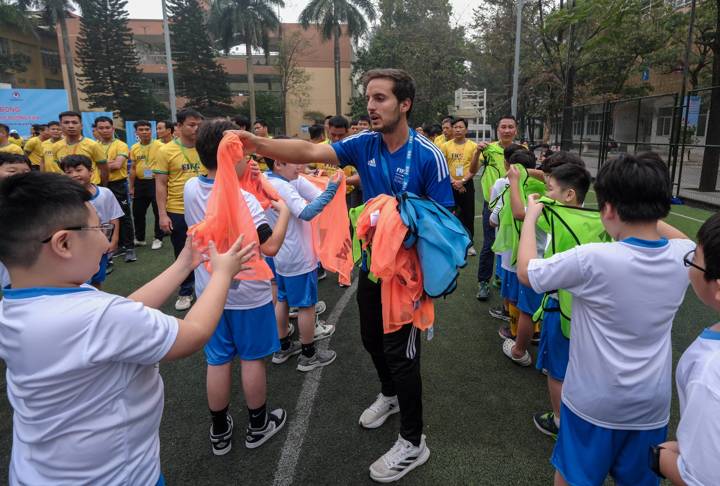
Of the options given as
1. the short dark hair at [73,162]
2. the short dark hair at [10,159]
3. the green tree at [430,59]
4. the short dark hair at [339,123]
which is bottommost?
the short dark hair at [73,162]

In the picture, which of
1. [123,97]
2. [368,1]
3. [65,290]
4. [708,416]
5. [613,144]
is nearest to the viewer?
[708,416]

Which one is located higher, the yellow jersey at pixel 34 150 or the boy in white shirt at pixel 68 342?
the yellow jersey at pixel 34 150

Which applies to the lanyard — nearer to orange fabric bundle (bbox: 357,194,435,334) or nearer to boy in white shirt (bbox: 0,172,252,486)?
orange fabric bundle (bbox: 357,194,435,334)

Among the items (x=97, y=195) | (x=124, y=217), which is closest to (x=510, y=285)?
Result: (x=97, y=195)

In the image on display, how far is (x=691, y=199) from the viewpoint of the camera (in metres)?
11.7

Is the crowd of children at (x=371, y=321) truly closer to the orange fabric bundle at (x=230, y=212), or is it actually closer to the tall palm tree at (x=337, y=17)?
the orange fabric bundle at (x=230, y=212)

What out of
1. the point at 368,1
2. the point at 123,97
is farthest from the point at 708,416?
the point at 123,97

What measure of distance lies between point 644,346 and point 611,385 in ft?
0.68

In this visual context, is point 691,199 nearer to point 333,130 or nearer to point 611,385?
point 333,130

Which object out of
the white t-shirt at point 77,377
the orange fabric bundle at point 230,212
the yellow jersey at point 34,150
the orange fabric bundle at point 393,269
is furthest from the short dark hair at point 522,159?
the yellow jersey at point 34,150

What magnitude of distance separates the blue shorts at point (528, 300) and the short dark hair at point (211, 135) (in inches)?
95.8

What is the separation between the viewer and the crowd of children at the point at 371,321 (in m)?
1.21

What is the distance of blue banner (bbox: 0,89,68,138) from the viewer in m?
16.6

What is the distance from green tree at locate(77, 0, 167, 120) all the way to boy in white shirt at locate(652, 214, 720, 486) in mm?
45786
